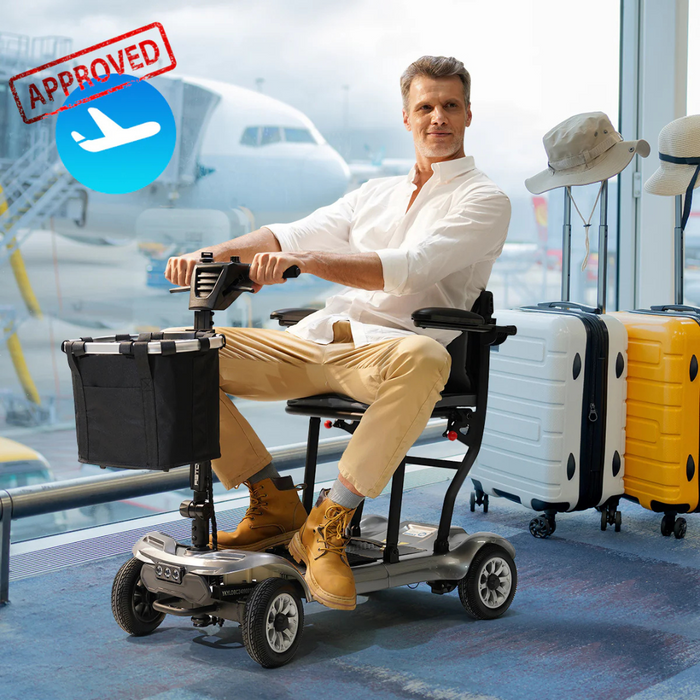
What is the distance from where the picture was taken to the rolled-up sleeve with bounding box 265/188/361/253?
2252 millimetres

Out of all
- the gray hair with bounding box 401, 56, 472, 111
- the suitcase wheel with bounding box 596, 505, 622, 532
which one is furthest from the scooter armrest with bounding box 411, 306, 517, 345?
the suitcase wheel with bounding box 596, 505, 622, 532

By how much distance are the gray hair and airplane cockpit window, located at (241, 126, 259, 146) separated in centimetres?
124

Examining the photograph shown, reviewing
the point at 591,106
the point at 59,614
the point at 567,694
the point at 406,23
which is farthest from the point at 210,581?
the point at 591,106

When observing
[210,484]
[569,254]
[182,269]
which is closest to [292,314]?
[182,269]

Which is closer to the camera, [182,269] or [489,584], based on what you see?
[182,269]

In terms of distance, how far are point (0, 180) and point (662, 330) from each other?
2080 mm

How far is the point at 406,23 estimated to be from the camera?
3.84m

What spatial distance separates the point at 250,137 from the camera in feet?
11.2

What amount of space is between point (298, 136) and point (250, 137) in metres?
0.24

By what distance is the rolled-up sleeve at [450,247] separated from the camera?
1932mm

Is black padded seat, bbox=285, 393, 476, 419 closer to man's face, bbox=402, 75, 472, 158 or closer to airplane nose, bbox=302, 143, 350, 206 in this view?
man's face, bbox=402, 75, 472, 158

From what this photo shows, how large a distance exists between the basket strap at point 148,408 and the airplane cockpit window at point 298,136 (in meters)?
2.09

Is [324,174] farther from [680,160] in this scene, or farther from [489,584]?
[489,584]

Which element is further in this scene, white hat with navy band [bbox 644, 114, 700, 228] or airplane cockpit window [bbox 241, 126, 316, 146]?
airplane cockpit window [bbox 241, 126, 316, 146]
